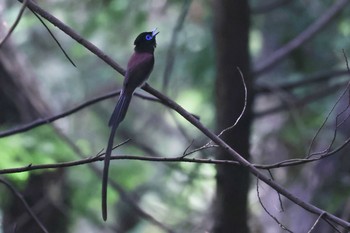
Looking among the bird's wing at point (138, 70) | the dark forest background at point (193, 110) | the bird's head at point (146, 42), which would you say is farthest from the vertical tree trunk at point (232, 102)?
the bird's wing at point (138, 70)

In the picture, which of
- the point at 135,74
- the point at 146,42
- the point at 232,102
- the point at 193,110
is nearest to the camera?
the point at 135,74

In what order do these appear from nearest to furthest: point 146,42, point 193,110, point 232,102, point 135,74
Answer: point 135,74 < point 146,42 < point 232,102 < point 193,110

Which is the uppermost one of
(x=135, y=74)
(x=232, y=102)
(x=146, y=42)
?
(x=232, y=102)

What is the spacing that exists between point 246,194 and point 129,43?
3.90 meters

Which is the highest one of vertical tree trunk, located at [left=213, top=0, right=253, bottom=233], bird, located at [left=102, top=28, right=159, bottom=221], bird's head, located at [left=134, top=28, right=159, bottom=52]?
vertical tree trunk, located at [left=213, top=0, right=253, bottom=233]

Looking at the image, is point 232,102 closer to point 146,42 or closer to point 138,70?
point 146,42

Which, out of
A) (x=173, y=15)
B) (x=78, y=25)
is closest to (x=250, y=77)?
(x=78, y=25)

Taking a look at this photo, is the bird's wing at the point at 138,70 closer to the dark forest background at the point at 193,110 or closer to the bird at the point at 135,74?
the bird at the point at 135,74

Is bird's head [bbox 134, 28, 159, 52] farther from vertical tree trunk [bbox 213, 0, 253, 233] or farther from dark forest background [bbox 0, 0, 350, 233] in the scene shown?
vertical tree trunk [bbox 213, 0, 253, 233]

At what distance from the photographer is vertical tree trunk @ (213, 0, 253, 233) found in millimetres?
4676

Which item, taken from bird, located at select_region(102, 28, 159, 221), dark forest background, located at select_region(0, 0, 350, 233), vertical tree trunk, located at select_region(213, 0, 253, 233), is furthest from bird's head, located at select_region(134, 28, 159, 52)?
vertical tree trunk, located at select_region(213, 0, 253, 233)

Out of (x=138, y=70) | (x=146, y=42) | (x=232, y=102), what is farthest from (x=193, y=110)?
(x=138, y=70)

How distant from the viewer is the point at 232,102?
471cm

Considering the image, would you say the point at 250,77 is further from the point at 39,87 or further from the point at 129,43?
the point at 129,43
